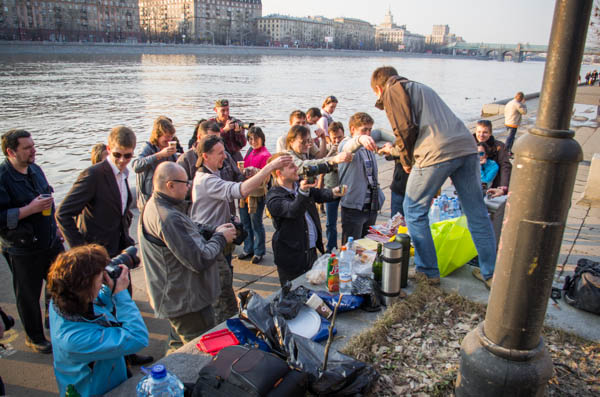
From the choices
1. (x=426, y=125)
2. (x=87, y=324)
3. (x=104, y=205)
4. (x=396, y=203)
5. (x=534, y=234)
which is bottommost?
(x=396, y=203)

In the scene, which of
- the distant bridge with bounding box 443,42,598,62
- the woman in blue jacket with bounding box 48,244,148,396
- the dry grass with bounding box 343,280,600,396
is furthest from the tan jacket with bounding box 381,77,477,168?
the distant bridge with bounding box 443,42,598,62

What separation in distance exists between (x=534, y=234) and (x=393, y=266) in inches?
61.2

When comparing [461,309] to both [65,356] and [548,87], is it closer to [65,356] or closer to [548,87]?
[548,87]

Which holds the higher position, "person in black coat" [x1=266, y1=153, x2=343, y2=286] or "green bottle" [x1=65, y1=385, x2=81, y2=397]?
"person in black coat" [x1=266, y1=153, x2=343, y2=286]

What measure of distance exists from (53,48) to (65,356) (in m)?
86.0

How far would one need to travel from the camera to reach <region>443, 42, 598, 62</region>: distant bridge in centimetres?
14325

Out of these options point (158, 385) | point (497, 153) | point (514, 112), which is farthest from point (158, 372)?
point (514, 112)

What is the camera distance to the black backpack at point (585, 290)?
12.0ft

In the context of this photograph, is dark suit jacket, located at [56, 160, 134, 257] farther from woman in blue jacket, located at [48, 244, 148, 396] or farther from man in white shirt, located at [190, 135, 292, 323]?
woman in blue jacket, located at [48, 244, 148, 396]

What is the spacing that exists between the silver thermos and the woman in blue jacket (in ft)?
6.23

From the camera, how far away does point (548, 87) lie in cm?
207

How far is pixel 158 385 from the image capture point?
7.65ft

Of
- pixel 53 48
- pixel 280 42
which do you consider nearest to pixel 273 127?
pixel 53 48

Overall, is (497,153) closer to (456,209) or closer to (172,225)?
(456,209)
